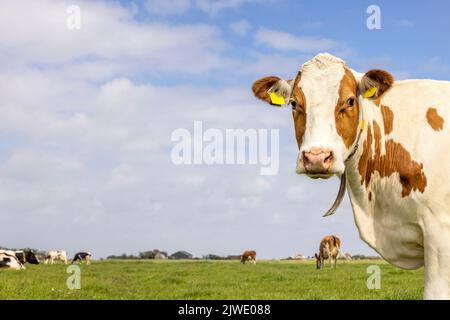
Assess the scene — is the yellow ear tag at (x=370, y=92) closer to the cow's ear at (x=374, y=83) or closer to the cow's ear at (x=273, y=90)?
the cow's ear at (x=374, y=83)

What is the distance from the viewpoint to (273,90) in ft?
23.6

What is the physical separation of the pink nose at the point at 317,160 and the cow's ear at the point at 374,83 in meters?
1.21

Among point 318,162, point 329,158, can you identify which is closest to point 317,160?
point 318,162

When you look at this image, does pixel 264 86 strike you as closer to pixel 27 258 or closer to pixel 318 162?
pixel 318 162

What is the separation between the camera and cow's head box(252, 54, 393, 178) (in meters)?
5.96

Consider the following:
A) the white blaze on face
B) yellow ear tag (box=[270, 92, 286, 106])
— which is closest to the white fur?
the white blaze on face

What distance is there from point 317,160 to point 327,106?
0.78m

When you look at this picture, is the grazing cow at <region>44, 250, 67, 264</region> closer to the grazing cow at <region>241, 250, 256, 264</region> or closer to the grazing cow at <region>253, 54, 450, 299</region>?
the grazing cow at <region>241, 250, 256, 264</region>

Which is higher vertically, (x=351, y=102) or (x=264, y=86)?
(x=264, y=86)

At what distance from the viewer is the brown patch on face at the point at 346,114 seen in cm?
637

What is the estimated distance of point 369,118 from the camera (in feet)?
23.1
